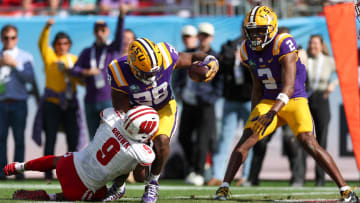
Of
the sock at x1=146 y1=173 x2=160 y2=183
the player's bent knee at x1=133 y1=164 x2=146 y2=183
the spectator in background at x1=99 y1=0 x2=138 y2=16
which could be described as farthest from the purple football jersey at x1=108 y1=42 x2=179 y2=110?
the spectator in background at x1=99 y1=0 x2=138 y2=16

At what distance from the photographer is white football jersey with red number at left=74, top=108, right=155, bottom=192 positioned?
521 centimetres

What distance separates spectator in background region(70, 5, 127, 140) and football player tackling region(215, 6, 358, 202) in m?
2.84

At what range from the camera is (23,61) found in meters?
9.32

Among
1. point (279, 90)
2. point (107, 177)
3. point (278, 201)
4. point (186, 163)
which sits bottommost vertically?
point (186, 163)

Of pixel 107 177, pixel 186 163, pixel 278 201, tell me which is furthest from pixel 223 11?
pixel 107 177

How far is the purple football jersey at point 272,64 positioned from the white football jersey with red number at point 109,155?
1.78 meters

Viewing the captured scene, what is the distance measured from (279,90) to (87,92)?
11.3ft

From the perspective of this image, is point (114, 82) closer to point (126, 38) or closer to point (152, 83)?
point (152, 83)

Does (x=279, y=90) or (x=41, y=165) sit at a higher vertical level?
(x=279, y=90)

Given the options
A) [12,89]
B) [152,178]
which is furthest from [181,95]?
[152,178]

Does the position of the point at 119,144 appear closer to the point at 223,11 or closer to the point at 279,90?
the point at 279,90

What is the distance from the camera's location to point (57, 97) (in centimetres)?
927

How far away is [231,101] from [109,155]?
4.16m

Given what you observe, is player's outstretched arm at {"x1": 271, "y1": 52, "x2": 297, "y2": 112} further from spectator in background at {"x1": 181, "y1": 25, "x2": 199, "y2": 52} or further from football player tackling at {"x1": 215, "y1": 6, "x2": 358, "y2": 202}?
spectator in background at {"x1": 181, "y1": 25, "x2": 199, "y2": 52}
